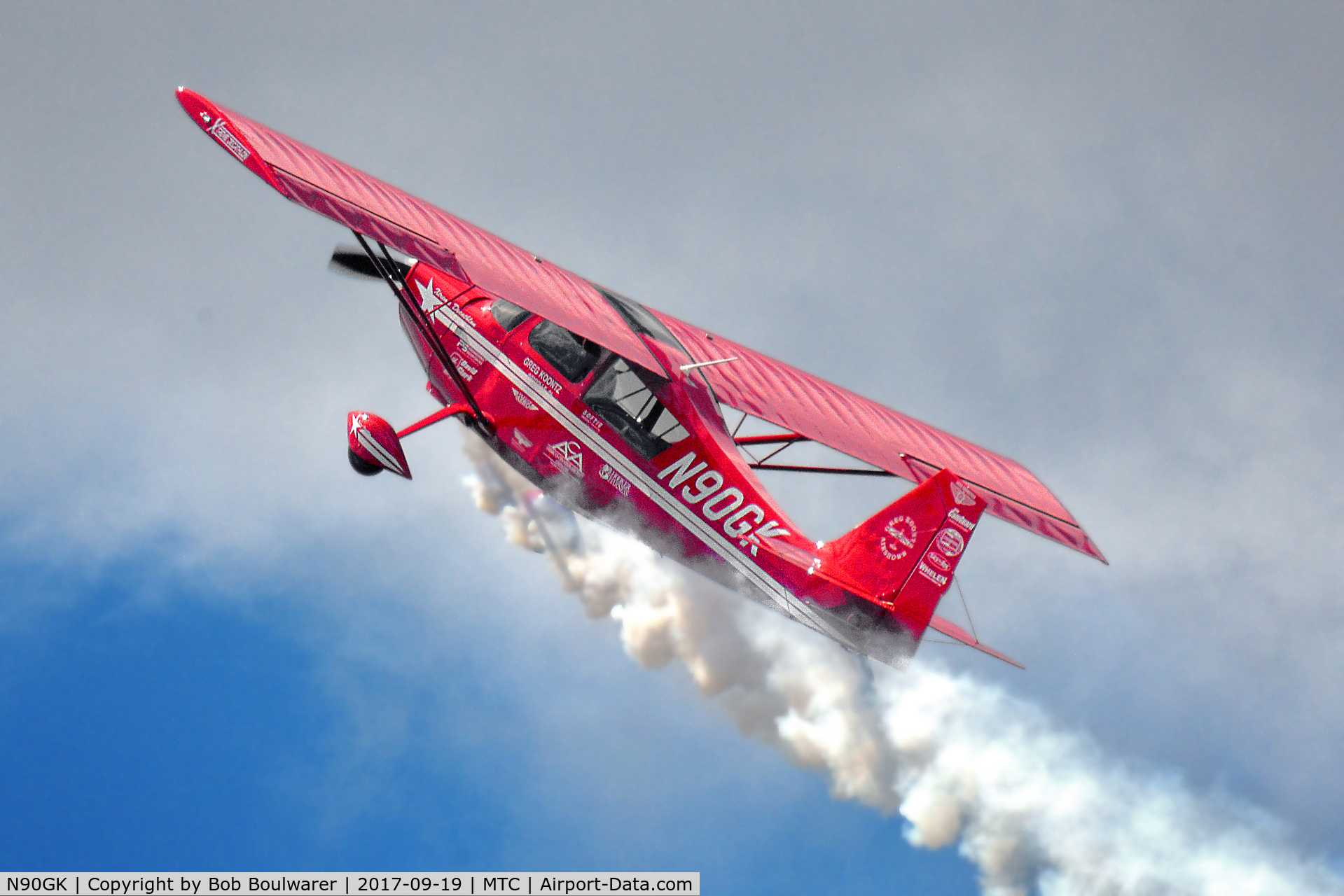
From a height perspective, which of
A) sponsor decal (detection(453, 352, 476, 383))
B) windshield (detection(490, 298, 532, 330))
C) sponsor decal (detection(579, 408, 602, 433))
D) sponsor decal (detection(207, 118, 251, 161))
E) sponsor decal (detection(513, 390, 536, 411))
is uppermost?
sponsor decal (detection(207, 118, 251, 161))

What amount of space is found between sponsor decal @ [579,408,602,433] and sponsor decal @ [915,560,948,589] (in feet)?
12.7

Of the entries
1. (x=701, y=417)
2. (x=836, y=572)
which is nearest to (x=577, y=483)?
(x=701, y=417)

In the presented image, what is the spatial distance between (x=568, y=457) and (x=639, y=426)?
0.95m

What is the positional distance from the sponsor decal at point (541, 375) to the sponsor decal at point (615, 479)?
109 centimetres

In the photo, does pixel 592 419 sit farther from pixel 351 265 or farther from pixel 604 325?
pixel 351 265

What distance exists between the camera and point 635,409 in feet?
48.1

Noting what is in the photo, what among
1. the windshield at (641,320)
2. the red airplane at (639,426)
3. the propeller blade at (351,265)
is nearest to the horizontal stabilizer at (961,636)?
the red airplane at (639,426)

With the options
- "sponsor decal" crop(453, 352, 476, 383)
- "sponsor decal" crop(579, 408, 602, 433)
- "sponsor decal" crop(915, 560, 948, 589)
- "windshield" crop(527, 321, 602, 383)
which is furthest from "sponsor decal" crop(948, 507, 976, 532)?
"sponsor decal" crop(453, 352, 476, 383)

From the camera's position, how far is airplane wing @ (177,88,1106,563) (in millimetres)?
14273

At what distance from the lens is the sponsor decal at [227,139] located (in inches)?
567

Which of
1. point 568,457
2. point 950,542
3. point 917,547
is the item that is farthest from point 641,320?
point 950,542

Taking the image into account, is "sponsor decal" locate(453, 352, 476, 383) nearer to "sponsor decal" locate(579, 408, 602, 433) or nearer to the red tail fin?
"sponsor decal" locate(579, 408, 602, 433)

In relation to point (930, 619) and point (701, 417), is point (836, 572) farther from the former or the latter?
point (701, 417)

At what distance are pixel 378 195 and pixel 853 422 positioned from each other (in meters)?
6.35
